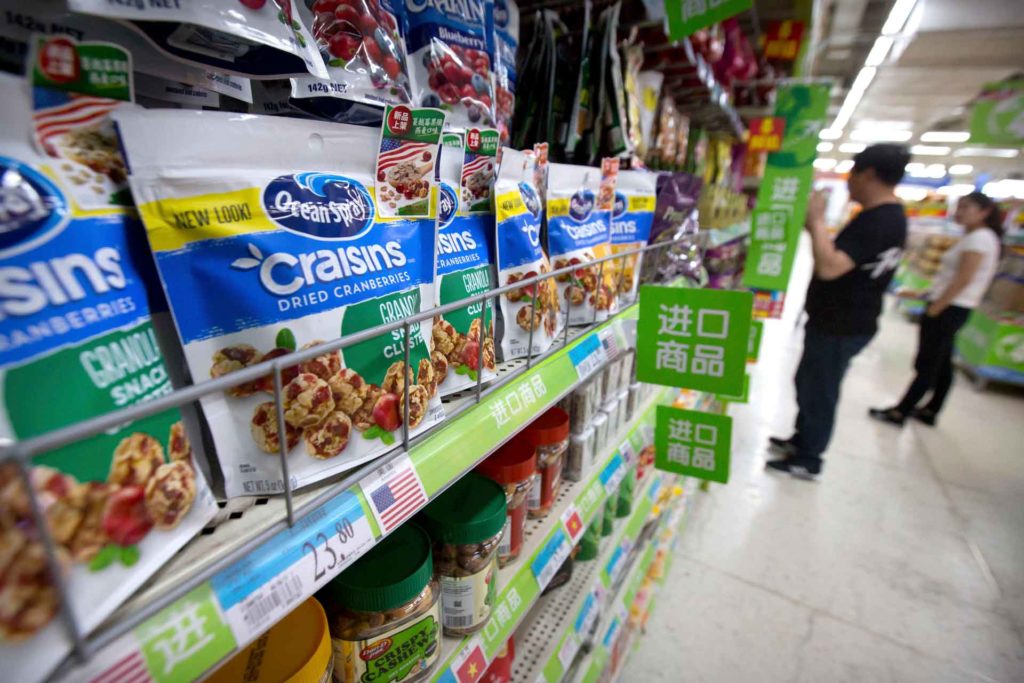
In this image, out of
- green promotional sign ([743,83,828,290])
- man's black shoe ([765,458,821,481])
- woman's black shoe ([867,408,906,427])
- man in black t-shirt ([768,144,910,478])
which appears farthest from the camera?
woman's black shoe ([867,408,906,427])

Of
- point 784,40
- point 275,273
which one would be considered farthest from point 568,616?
point 784,40

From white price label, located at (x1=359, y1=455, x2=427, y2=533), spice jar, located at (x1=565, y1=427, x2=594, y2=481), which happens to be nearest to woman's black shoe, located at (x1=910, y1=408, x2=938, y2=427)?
spice jar, located at (x1=565, y1=427, x2=594, y2=481)

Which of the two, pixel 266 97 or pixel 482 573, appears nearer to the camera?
pixel 266 97

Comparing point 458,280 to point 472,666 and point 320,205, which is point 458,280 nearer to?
point 320,205

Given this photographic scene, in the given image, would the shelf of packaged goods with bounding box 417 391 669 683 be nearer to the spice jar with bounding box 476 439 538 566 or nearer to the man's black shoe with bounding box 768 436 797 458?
the spice jar with bounding box 476 439 538 566

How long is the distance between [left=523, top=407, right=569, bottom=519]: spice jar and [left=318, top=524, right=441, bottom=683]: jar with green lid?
330 mm

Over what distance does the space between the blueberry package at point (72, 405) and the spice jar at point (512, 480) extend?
459 mm

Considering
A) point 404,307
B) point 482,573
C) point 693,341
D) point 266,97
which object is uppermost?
point 266,97

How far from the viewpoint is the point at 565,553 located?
92 cm

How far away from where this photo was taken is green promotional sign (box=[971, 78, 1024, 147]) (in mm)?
5395

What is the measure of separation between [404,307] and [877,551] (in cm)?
268

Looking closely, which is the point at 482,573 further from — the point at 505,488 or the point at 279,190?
the point at 279,190

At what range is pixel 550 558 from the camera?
0.89 m

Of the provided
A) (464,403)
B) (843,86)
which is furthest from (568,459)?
(843,86)
